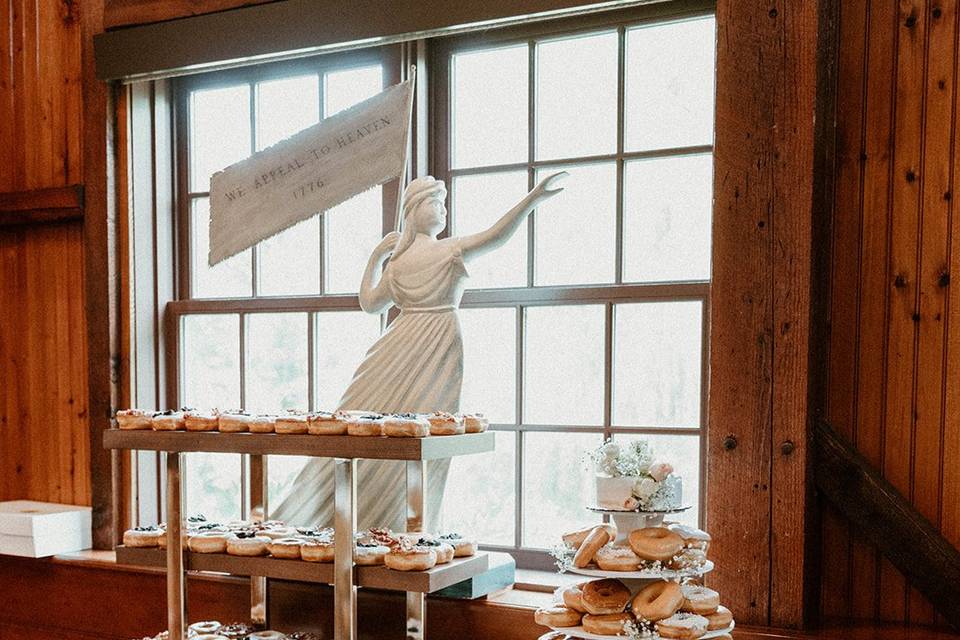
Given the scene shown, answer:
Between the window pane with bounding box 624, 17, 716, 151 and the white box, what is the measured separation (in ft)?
8.28

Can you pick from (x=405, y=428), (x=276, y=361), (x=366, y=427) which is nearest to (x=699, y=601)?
(x=405, y=428)

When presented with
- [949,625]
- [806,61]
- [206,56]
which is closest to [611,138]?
[806,61]

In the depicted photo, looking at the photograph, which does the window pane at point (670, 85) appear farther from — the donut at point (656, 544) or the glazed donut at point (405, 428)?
the donut at point (656, 544)

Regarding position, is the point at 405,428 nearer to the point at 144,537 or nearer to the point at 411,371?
the point at 411,371

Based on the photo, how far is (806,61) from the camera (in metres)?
2.56

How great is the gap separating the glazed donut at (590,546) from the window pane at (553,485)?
2.46ft

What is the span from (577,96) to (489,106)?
326 mm

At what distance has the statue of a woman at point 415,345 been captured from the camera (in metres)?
2.94

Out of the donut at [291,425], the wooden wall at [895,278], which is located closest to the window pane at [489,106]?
the wooden wall at [895,278]

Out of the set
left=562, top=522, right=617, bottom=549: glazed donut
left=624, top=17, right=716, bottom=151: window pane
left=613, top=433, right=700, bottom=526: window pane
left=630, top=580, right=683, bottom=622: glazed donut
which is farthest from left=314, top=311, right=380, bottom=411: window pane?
left=630, top=580, right=683, bottom=622: glazed donut

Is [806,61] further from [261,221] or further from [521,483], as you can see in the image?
[261,221]

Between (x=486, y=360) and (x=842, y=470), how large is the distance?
1232mm

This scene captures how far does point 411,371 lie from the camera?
2.96 meters

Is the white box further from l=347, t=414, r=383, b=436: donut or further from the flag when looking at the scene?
l=347, t=414, r=383, b=436: donut
